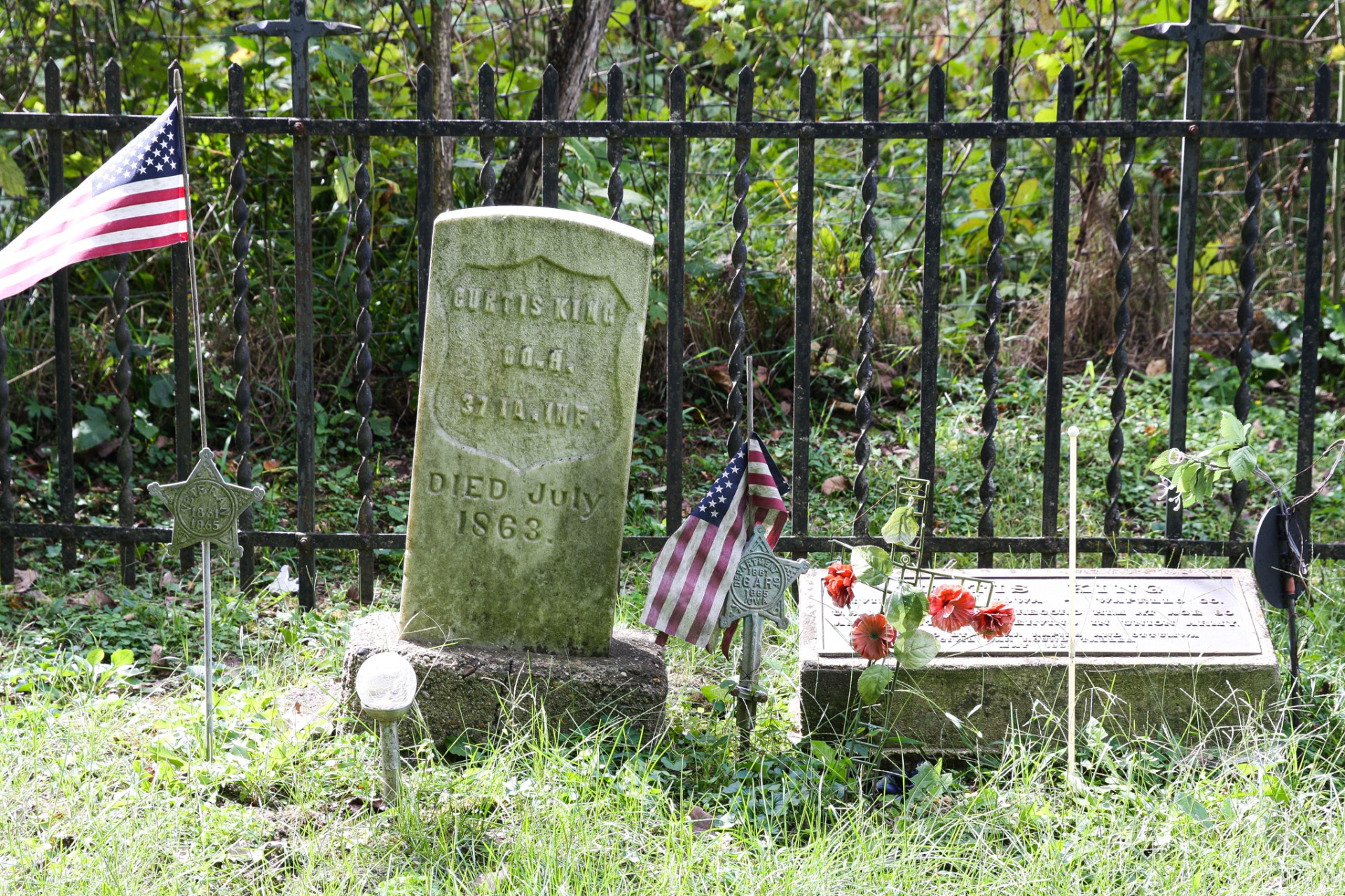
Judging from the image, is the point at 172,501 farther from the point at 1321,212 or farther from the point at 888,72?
the point at 888,72

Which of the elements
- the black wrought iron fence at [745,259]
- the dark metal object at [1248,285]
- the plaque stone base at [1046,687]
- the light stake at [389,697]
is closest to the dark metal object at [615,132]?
the black wrought iron fence at [745,259]

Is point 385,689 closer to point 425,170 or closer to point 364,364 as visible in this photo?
point 364,364

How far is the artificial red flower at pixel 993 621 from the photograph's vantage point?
3.13 metres

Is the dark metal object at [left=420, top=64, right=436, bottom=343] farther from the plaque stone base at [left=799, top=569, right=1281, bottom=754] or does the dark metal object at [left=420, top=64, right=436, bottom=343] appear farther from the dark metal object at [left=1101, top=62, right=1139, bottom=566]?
the dark metal object at [left=1101, top=62, right=1139, bottom=566]

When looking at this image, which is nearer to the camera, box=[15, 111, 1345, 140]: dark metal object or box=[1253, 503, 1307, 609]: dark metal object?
box=[1253, 503, 1307, 609]: dark metal object

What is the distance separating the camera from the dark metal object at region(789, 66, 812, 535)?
399 cm

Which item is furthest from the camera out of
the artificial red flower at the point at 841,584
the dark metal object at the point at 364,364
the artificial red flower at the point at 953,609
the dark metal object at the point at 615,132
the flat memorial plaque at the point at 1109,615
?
the dark metal object at the point at 364,364

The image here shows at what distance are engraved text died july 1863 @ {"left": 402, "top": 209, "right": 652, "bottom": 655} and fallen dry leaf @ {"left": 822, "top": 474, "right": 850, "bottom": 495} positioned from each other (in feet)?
6.49

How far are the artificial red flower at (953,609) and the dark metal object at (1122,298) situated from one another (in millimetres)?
1285

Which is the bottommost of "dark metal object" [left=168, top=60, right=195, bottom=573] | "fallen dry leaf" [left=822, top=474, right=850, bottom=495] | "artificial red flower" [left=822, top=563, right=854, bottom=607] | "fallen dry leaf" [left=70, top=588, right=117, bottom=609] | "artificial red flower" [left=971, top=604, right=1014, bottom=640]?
"fallen dry leaf" [left=70, top=588, right=117, bottom=609]

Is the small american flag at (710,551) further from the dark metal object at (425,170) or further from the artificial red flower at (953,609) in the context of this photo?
the dark metal object at (425,170)

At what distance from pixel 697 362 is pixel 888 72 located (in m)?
3.47

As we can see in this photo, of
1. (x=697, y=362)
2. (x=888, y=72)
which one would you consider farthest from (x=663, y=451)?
(x=888, y=72)

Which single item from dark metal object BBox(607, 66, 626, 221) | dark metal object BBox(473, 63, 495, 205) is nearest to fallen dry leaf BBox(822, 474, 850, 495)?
dark metal object BBox(607, 66, 626, 221)
